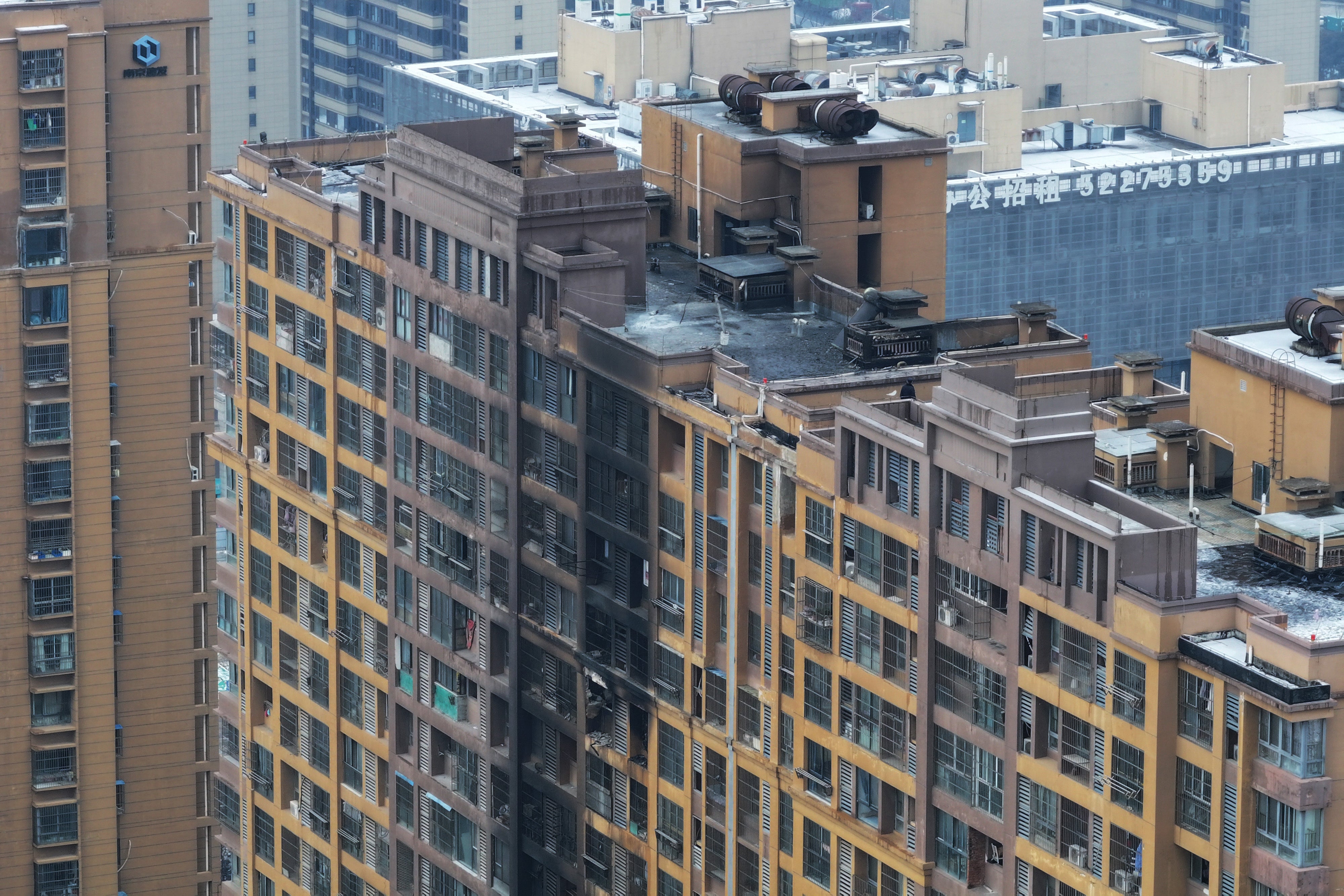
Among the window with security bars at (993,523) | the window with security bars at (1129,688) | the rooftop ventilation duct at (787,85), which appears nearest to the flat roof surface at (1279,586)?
the window with security bars at (1129,688)

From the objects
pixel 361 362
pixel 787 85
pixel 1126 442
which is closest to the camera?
pixel 1126 442

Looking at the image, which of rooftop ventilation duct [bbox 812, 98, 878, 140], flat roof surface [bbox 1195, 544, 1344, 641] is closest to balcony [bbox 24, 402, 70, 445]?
rooftop ventilation duct [bbox 812, 98, 878, 140]

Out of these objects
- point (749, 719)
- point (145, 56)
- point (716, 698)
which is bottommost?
point (749, 719)

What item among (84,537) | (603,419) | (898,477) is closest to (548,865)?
(603,419)

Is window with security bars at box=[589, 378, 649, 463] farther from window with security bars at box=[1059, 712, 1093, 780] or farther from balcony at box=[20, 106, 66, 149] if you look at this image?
balcony at box=[20, 106, 66, 149]

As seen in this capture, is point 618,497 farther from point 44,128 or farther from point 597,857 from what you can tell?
point 44,128

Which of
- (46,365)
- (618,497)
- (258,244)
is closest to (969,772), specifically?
(618,497)

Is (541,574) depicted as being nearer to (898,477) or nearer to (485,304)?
(485,304)
